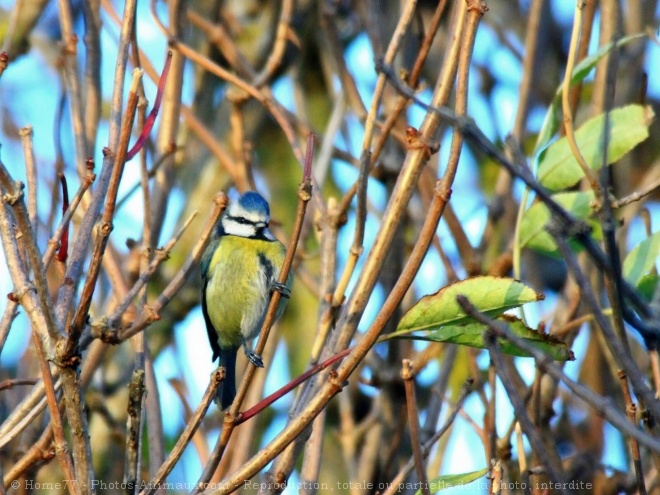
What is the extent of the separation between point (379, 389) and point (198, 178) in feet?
3.93

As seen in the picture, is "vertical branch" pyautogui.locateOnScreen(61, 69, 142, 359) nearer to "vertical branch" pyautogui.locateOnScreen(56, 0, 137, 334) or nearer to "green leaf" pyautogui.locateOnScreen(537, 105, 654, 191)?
"vertical branch" pyautogui.locateOnScreen(56, 0, 137, 334)

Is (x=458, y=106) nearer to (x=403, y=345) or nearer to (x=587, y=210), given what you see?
(x=587, y=210)

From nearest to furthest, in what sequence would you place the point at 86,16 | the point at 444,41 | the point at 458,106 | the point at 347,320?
the point at 458,106 < the point at 347,320 < the point at 86,16 < the point at 444,41

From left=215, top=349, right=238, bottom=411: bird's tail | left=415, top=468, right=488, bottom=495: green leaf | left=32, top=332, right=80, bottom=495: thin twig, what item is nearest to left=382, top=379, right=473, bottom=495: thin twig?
left=415, top=468, right=488, bottom=495: green leaf

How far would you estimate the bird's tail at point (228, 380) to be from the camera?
2.59 meters

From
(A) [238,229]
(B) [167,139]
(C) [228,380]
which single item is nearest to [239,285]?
(A) [238,229]

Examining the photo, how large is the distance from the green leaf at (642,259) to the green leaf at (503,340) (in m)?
0.39

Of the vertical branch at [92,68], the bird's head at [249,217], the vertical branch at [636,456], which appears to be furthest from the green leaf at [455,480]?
the vertical branch at [92,68]

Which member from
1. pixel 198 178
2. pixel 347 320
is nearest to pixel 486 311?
pixel 347 320

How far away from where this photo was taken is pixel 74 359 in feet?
3.96

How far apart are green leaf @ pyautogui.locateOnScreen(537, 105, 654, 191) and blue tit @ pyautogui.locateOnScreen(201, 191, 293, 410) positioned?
0.99 m

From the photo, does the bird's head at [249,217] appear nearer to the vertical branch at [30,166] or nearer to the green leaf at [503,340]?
the vertical branch at [30,166]

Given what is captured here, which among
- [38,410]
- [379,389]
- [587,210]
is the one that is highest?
[587,210]

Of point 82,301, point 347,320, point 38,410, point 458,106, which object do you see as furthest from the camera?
point 347,320
